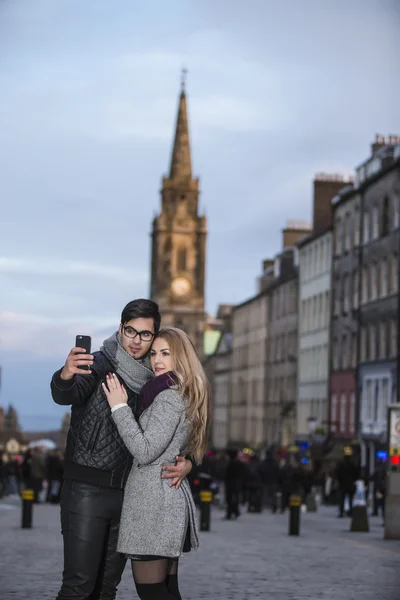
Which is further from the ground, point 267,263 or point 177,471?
point 267,263

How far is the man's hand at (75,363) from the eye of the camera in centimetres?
750

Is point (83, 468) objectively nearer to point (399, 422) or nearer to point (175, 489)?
point (175, 489)

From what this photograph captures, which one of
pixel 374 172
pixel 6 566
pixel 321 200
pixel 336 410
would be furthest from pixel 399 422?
pixel 321 200

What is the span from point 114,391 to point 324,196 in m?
74.4

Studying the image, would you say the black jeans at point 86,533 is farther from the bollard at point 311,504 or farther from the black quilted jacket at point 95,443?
the bollard at point 311,504

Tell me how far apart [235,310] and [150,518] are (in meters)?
111

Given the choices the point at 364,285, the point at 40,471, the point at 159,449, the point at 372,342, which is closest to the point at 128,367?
the point at 159,449

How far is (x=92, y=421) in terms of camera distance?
7.78 metres

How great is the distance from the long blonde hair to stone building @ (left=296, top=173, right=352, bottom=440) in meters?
66.8

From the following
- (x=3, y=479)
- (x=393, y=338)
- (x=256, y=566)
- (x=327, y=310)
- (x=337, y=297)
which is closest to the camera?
(x=256, y=566)

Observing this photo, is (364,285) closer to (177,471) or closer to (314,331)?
(314,331)

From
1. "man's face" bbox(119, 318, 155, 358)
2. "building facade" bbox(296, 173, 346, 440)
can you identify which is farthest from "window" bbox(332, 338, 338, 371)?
"man's face" bbox(119, 318, 155, 358)

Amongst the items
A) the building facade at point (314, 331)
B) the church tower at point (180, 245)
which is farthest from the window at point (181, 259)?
the building facade at point (314, 331)

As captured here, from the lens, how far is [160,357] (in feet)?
25.5
